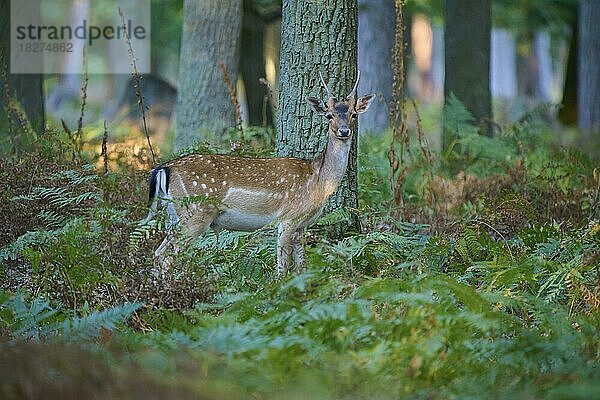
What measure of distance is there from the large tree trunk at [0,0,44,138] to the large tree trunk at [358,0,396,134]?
15.4ft

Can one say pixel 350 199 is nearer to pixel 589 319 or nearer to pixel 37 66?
pixel 589 319

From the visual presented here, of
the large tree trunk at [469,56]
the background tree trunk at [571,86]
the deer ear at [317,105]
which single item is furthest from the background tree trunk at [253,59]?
the background tree trunk at [571,86]

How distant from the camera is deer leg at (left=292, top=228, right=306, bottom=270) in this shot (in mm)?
7458

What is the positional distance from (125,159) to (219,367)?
6.49 m

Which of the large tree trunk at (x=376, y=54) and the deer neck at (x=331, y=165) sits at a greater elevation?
the large tree trunk at (x=376, y=54)

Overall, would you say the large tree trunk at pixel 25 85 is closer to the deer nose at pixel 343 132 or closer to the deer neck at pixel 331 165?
the deer neck at pixel 331 165

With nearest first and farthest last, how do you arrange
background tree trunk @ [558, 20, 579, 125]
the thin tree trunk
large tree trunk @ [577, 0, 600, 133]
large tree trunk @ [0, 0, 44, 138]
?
large tree trunk @ [0, 0, 44, 138], large tree trunk @ [577, 0, 600, 133], background tree trunk @ [558, 20, 579, 125], the thin tree trunk

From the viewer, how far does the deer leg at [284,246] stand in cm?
770

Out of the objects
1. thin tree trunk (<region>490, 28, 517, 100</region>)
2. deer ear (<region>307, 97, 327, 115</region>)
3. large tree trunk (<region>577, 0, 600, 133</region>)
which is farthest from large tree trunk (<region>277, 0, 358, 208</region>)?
thin tree trunk (<region>490, 28, 517, 100</region>)

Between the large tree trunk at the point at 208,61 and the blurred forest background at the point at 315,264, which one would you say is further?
the large tree trunk at the point at 208,61

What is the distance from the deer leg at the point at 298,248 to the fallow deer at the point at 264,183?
18 millimetres

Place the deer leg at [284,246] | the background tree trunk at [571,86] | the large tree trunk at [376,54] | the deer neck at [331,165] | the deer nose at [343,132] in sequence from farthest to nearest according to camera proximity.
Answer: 1. the background tree trunk at [571,86]
2. the large tree trunk at [376,54]
3. the deer neck at [331,165]
4. the deer nose at [343,132]
5. the deer leg at [284,246]

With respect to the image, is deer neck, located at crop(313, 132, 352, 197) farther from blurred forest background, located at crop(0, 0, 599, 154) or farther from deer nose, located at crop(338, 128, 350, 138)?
blurred forest background, located at crop(0, 0, 599, 154)

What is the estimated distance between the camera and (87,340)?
17.5 feet
